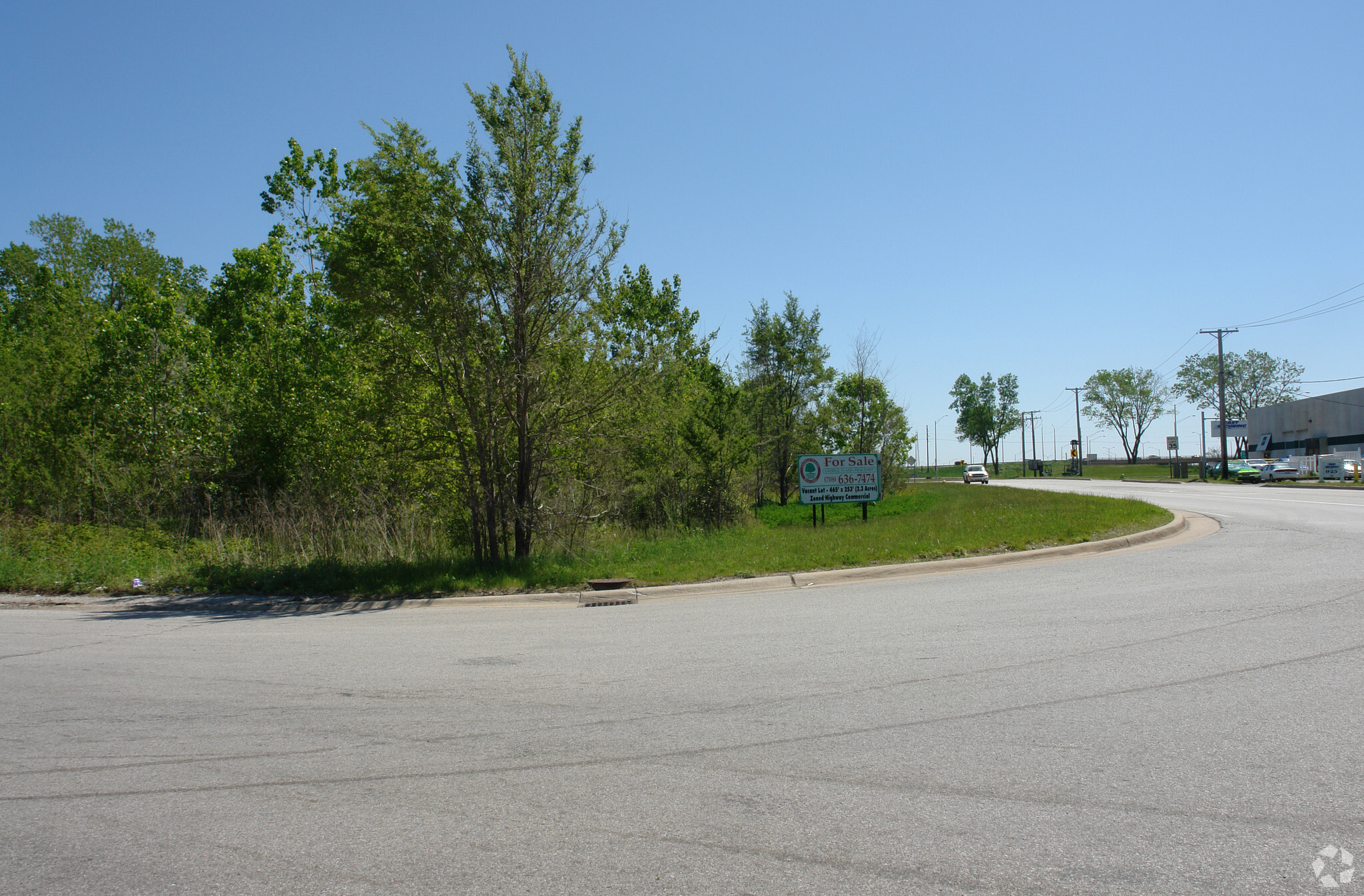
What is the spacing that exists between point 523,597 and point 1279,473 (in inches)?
2165

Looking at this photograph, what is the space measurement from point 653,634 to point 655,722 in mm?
2939

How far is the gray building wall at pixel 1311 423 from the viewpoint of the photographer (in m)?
70.5

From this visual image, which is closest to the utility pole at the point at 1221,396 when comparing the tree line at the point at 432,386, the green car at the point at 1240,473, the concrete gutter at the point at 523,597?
the green car at the point at 1240,473

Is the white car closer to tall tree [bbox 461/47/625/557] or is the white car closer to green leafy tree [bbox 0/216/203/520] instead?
tall tree [bbox 461/47/625/557]

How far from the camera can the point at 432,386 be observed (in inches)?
516

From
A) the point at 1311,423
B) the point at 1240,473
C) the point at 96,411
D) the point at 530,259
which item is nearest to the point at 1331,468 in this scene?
the point at 1240,473

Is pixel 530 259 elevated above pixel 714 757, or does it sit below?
above

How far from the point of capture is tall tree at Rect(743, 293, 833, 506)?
31.0 m

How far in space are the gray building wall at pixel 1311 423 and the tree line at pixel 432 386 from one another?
59.5m

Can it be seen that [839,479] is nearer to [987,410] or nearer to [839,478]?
[839,478]

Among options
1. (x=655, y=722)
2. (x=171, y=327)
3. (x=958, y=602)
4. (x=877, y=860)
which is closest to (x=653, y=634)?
(x=655, y=722)

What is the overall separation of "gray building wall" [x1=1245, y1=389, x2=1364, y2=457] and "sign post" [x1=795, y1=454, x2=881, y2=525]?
213 ft

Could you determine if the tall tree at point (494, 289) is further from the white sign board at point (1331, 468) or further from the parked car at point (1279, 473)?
the parked car at point (1279, 473)

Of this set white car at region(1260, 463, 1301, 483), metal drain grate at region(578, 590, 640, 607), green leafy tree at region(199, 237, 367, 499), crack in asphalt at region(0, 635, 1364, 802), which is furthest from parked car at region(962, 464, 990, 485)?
crack in asphalt at region(0, 635, 1364, 802)
